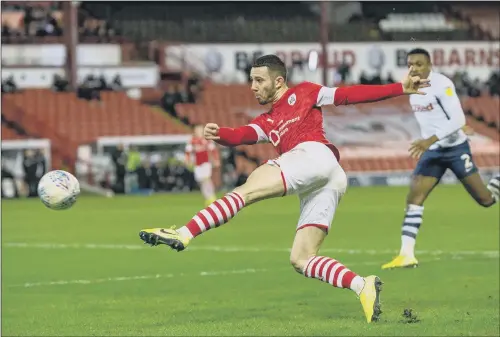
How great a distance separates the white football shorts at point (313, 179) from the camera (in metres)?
9.28

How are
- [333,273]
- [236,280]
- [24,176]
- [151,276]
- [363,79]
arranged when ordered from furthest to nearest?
[363,79]
[24,176]
[151,276]
[236,280]
[333,273]

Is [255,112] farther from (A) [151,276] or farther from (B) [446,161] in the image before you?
(B) [446,161]

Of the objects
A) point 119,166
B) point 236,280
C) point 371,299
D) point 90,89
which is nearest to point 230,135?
point 371,299

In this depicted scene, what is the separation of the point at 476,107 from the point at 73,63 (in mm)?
17117

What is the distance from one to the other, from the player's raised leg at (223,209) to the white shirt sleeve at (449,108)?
5.48m

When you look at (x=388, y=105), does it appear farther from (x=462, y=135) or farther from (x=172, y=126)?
(x=462, y=135)

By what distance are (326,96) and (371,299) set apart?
5.58 ft

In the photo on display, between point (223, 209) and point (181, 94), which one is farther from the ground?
point (223, 209)

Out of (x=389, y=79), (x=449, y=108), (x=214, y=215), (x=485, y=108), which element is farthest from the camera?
(x=485, y=108)

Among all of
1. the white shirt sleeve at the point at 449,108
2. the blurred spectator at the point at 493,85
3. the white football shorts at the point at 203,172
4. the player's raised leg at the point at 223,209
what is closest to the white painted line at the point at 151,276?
the white shirt sleeve at the point at 449,108

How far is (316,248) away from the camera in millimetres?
9656

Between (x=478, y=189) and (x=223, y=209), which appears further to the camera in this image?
(x=478, y=189)

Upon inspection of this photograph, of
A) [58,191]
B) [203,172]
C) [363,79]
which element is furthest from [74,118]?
[58,191]

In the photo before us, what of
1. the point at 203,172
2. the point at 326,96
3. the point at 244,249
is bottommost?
the point at 203,172
